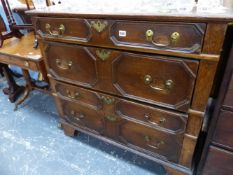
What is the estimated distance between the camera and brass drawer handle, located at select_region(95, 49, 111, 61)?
0.96 m

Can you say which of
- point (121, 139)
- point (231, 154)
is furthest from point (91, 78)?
point (231, 154)

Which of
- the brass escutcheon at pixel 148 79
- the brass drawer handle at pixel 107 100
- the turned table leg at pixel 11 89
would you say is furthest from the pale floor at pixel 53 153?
the brass escutcheon at pixel 148 79

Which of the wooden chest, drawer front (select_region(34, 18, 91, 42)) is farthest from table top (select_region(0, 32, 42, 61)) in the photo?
the wooden chest

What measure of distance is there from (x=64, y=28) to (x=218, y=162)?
3.49 ft

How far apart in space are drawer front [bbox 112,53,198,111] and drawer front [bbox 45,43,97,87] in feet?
0.54

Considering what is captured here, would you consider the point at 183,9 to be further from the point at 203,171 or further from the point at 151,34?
the point at 203,171

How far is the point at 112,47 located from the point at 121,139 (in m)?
0.64

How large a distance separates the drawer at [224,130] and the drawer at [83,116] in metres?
0.69

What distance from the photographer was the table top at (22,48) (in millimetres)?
1430

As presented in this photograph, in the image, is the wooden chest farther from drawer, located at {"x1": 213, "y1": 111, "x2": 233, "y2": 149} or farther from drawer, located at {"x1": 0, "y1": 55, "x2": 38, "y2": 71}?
drawer, located at {"x1": 0, "y1": 55, "x2": 38, "y2": 71}

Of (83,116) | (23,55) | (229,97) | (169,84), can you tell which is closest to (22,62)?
(23,55)

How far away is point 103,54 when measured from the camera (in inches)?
38.3

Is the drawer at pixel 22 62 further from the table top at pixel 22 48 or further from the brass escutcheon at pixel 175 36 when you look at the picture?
the brass escutcheon at pixel 175 36

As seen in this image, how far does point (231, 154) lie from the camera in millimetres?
907
